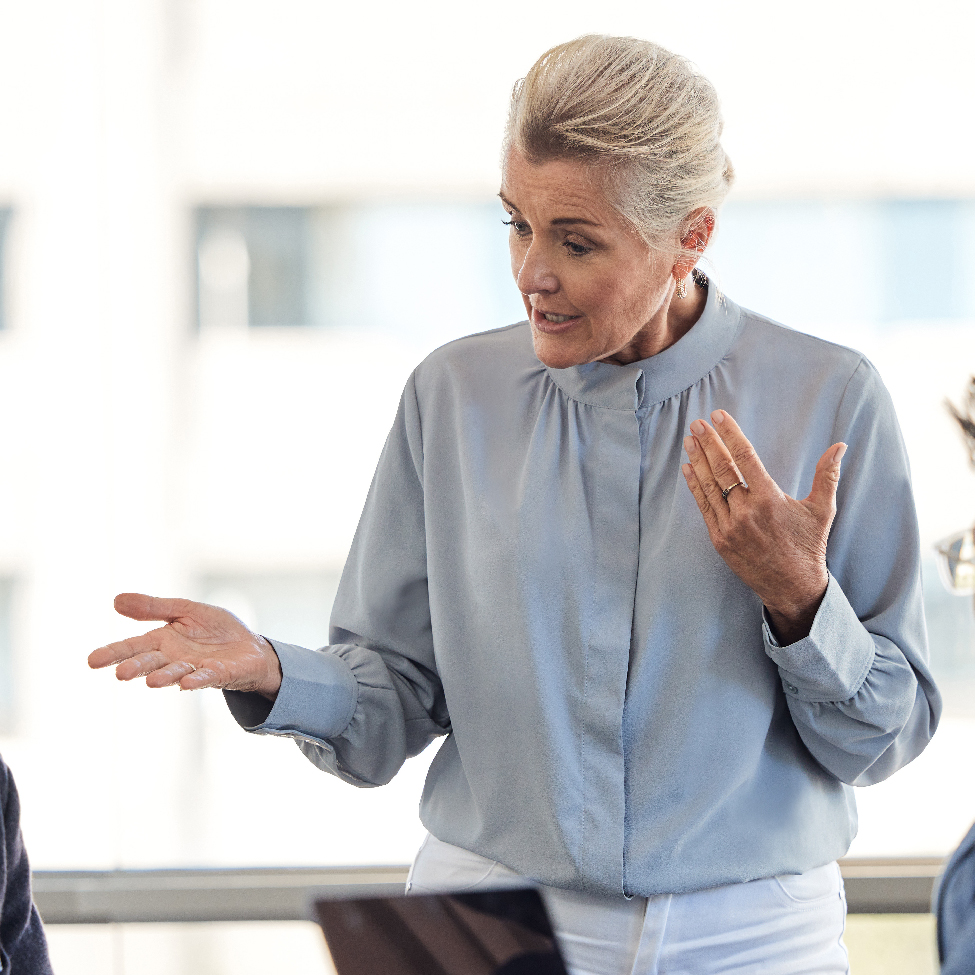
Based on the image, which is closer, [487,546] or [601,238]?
[601,238]

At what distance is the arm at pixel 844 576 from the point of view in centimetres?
102

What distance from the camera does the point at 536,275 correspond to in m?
1.05

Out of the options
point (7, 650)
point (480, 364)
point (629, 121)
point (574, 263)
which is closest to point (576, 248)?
point (574, 263)

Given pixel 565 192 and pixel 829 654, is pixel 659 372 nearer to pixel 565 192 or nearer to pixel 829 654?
pixel 565 192

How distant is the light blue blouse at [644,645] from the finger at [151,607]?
0.35ft

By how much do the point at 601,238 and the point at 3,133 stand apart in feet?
4.59

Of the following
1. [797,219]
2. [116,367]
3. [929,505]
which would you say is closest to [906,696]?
[929,505]

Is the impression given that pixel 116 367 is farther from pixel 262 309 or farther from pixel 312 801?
pixel 312 801

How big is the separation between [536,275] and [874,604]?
0.50 meters

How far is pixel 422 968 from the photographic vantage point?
986 millimetres

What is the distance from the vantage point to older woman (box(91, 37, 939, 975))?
103cm

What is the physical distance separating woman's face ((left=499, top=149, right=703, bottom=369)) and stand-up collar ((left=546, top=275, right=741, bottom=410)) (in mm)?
70

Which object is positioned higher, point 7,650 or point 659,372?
point 659,372

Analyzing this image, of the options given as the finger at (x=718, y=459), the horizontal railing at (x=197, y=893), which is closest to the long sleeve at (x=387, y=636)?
the finger at (x=718, y=459)
